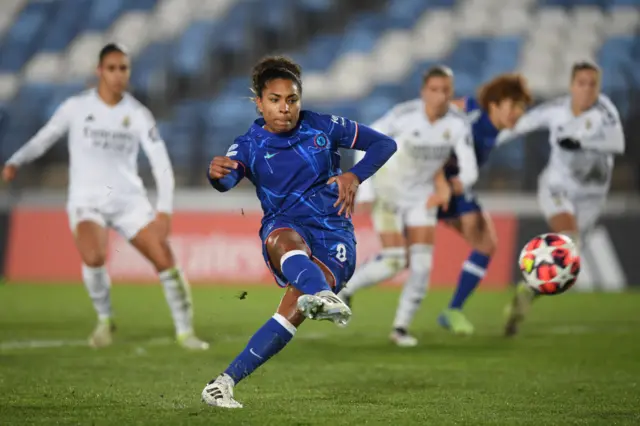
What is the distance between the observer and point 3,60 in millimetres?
18297

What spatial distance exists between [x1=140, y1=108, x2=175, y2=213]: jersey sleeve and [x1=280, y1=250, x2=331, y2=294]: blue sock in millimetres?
3309

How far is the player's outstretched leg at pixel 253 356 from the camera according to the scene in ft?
16.2

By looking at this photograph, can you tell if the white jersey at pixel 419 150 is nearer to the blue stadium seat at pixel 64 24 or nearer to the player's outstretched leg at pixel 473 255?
the player's outstretched leg at pixel 473 255

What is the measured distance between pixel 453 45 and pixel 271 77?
500 inches

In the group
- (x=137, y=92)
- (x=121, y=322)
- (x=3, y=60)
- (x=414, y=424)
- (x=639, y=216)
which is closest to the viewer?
(x=414, y=424)

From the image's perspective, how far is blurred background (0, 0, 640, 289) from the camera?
48.5ft

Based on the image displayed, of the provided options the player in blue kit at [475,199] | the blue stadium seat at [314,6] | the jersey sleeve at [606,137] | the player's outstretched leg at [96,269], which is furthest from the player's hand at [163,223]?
the blue stadium seat at [314,6]

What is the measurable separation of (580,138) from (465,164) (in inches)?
41.9

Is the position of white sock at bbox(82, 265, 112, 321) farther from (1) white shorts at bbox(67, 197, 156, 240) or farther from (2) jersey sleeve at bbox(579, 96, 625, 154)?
(2) jersey sleeve at bbox(579, 96, 625, 154)

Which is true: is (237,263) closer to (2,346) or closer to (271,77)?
(2,346)

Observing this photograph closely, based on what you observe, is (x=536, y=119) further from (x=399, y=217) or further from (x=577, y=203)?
(x=399, y=217)

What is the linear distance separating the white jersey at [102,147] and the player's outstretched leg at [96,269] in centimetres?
22

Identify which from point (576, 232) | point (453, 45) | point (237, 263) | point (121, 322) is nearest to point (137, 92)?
point (237, 263)

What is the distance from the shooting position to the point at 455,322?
931 cm
